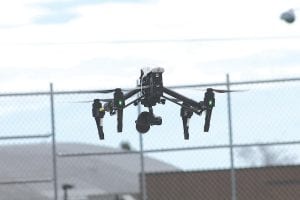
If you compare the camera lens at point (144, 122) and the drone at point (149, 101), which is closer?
the drone at point (149, 101)

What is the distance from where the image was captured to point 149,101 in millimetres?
16281

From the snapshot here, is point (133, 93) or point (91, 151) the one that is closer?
point (133, 93)

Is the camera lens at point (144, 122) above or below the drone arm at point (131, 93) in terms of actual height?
below

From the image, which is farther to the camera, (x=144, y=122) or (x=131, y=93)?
(x=144, y=122)

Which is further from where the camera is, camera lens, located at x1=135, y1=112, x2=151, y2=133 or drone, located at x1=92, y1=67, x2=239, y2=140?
camera lens, located at x1=135, y1=112, x2=151, y2=133

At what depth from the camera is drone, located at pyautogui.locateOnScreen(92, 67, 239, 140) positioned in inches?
632

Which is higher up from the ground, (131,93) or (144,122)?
(131,93)

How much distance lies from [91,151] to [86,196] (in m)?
2.76

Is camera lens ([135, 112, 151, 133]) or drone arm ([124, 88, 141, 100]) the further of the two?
camera lens ([135, 112, 151, 133])

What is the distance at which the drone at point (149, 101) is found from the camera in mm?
16062

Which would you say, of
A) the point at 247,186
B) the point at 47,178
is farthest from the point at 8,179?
the point at 247,186

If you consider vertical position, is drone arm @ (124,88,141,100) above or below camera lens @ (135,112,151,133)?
above

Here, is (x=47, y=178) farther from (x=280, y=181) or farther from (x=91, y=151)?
(x=280, y=181)

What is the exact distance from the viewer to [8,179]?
22594mm
